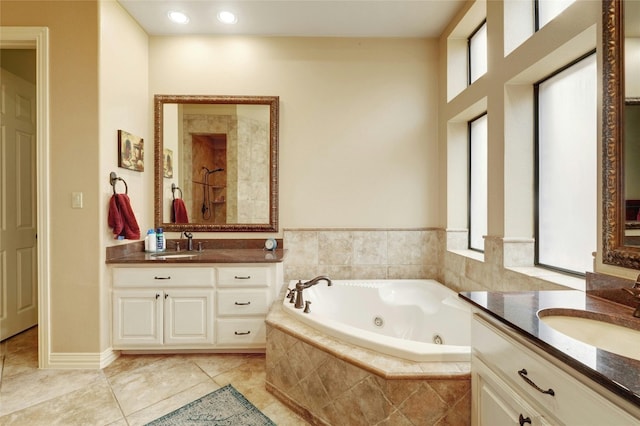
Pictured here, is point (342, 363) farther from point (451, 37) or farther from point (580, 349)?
point (451, 37)

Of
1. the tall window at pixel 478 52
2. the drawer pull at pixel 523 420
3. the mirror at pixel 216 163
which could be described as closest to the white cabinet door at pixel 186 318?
the mirror at pixel 216 163

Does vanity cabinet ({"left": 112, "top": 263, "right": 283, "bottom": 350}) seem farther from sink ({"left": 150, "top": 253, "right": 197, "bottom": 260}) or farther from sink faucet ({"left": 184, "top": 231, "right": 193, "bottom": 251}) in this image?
sink faucet ({"left": 184, "top": 231, "right": 193, "bottom": 251})

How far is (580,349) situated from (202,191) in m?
2.70

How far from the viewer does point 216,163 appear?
2.65 meters

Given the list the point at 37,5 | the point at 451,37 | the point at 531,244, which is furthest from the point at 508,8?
the point at 37,5

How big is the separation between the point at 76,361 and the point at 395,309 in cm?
242

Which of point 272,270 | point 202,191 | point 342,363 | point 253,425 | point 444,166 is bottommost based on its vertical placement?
point 253,425

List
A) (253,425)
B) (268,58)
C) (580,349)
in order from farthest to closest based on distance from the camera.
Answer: (268,58), (253,425), (580,349)

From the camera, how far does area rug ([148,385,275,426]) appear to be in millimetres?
1546

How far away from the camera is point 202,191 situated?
2.68m

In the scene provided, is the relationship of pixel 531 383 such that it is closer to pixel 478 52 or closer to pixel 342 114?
pixel 342 114

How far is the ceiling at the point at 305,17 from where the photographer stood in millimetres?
2287

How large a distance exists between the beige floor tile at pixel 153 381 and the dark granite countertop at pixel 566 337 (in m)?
1.86

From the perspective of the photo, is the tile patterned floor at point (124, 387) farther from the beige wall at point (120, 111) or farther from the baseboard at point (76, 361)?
the beige wall at point (120, 111)
